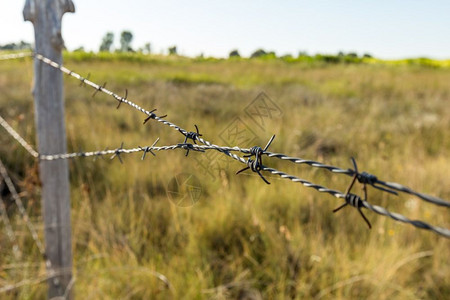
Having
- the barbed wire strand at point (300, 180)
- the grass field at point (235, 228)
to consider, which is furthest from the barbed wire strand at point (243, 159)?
the grass field at point (235, 228)

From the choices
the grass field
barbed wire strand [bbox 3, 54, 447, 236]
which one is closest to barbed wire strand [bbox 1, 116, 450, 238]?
barbed wire strand [bbox 3, 54, 447, 236]

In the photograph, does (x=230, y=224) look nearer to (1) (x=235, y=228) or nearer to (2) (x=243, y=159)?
(1) (x=235, y=228)

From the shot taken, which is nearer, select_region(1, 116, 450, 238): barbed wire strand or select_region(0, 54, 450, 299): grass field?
select_region(1, 116, 450, 238): barbed wire strand

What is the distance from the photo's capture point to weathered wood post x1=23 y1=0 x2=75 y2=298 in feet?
5.69

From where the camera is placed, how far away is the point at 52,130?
5.93 feet

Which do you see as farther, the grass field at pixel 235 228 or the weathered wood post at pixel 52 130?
the grass field at pixel 235 228

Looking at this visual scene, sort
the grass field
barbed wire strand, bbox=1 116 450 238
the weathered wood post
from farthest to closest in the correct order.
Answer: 1. the grass field
2. the weathered wood post
3. barbed wire strand, bbox=1 116 450 238

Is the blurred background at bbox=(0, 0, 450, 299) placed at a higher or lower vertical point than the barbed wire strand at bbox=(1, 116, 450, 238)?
lower

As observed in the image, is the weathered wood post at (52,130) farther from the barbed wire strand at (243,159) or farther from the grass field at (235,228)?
the grass field at (235,228)

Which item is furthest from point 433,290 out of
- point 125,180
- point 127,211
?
point 125,180

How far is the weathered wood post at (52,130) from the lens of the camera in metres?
1.73

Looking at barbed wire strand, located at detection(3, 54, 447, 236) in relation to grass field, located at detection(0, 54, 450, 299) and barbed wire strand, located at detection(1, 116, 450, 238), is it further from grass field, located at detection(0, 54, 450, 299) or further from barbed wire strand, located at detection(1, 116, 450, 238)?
grass field, located at detection(0, 54, 450, 299)

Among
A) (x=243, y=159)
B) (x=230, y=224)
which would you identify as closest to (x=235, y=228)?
(x=230, y=224)

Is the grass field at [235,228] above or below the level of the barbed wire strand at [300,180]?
below
